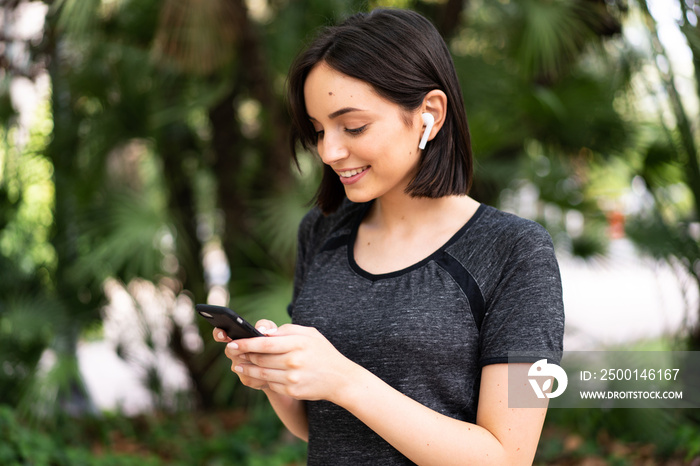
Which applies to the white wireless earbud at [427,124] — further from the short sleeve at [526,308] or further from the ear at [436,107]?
the short sleeve at [526,308]

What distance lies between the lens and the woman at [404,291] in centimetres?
107

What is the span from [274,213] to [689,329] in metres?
2.24

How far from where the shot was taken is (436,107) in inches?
50.1

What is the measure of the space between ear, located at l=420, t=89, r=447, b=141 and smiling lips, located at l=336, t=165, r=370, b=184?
158 mm

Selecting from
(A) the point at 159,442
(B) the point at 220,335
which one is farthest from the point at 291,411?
(A) the point at 159,442

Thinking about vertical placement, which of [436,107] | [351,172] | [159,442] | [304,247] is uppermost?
[436,107]

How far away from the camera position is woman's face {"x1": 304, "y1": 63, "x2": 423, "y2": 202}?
1190 millimetres

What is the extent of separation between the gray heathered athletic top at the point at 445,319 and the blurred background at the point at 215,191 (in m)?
1.92

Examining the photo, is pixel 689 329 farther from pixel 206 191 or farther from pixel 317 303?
pixel 206 191

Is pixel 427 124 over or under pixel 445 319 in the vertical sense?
over

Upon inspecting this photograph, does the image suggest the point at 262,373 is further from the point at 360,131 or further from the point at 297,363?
the point at 360,131

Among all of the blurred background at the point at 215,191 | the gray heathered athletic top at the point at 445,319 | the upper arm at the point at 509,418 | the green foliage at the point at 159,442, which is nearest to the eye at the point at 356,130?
the gray heathered athletic top at the point at 445,319

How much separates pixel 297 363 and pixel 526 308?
1.31ft

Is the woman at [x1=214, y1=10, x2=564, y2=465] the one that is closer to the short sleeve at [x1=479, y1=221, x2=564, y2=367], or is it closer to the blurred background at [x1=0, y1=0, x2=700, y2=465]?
the short sleeve at [x1=479, y1=221, x2=564, y2=367]
